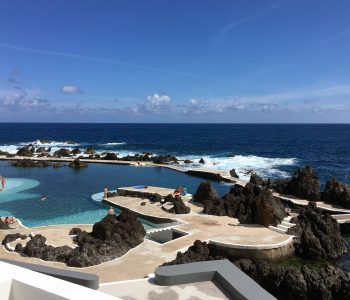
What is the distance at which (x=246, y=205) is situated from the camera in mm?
28875

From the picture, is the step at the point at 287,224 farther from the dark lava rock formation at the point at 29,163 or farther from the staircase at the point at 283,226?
the dark lava rock formation at the point at 29,163

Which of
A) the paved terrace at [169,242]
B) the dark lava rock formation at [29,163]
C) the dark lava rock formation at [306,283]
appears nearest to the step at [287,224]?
the paved terrace at [169,242]

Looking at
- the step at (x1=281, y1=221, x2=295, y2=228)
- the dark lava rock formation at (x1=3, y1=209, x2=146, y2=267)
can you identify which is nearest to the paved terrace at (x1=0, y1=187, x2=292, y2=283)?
the dark lava rock formation at (x1=3, y1=209, x2=146, y2=267)

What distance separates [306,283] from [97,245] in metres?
10.6

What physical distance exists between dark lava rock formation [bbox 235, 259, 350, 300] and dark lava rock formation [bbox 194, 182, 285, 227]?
27.1 ft

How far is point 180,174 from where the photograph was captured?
53.3m

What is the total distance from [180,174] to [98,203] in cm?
1976

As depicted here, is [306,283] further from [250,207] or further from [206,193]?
[206,193]

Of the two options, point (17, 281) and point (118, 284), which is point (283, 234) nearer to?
point (118, 284)

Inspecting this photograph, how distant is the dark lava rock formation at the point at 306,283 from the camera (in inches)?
672

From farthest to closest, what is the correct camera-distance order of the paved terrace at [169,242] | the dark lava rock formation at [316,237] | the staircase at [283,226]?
the staircase at [283,226], the dark lava rock formation at [316,237], the paved terrace at [169,242]

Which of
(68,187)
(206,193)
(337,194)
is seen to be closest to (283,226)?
(206,193)

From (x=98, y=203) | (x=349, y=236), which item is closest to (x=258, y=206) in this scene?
(x=349, y=236)

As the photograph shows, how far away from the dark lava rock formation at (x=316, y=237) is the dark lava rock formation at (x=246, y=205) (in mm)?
1714
